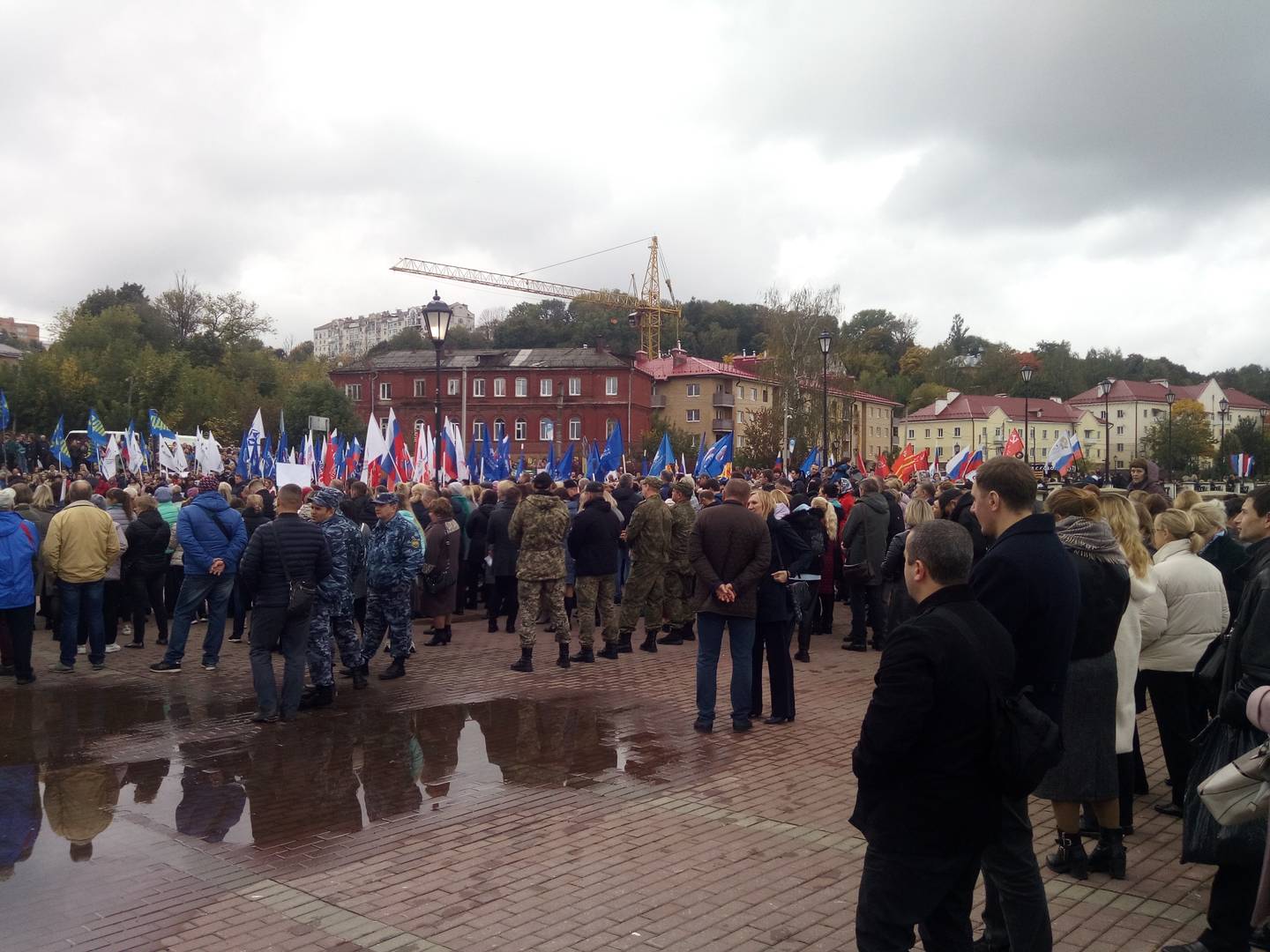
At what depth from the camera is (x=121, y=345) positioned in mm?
69750

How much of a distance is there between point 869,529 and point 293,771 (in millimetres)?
7726

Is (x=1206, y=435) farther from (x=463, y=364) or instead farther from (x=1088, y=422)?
(x=463, y=364)

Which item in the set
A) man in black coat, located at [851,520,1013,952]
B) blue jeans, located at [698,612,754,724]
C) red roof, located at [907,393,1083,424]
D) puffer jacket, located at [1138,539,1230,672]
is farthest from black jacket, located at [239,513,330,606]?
red roof, located at [907,393,1083,424]

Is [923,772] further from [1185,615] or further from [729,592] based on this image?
[729,592]

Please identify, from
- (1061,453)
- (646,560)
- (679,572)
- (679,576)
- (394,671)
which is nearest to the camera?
(394,671)

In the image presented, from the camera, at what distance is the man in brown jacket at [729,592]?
8.76 meters

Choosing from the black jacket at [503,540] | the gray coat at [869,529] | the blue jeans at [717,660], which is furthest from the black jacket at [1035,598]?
the black jacket at [503,540]

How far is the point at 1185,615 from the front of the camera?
260 inches

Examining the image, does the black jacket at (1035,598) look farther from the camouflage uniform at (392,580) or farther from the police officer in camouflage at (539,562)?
the camouflage uniform at (392,580)

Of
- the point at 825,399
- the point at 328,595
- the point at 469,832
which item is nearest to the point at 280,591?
the point at 328,595

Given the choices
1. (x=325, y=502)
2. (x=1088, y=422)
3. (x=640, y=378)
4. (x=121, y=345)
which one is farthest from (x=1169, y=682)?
(x=1088, y=422)

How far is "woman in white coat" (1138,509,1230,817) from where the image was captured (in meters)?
6.57

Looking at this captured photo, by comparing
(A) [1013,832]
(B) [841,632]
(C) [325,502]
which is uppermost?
(C) [325,502]

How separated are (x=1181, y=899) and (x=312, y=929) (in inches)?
180
